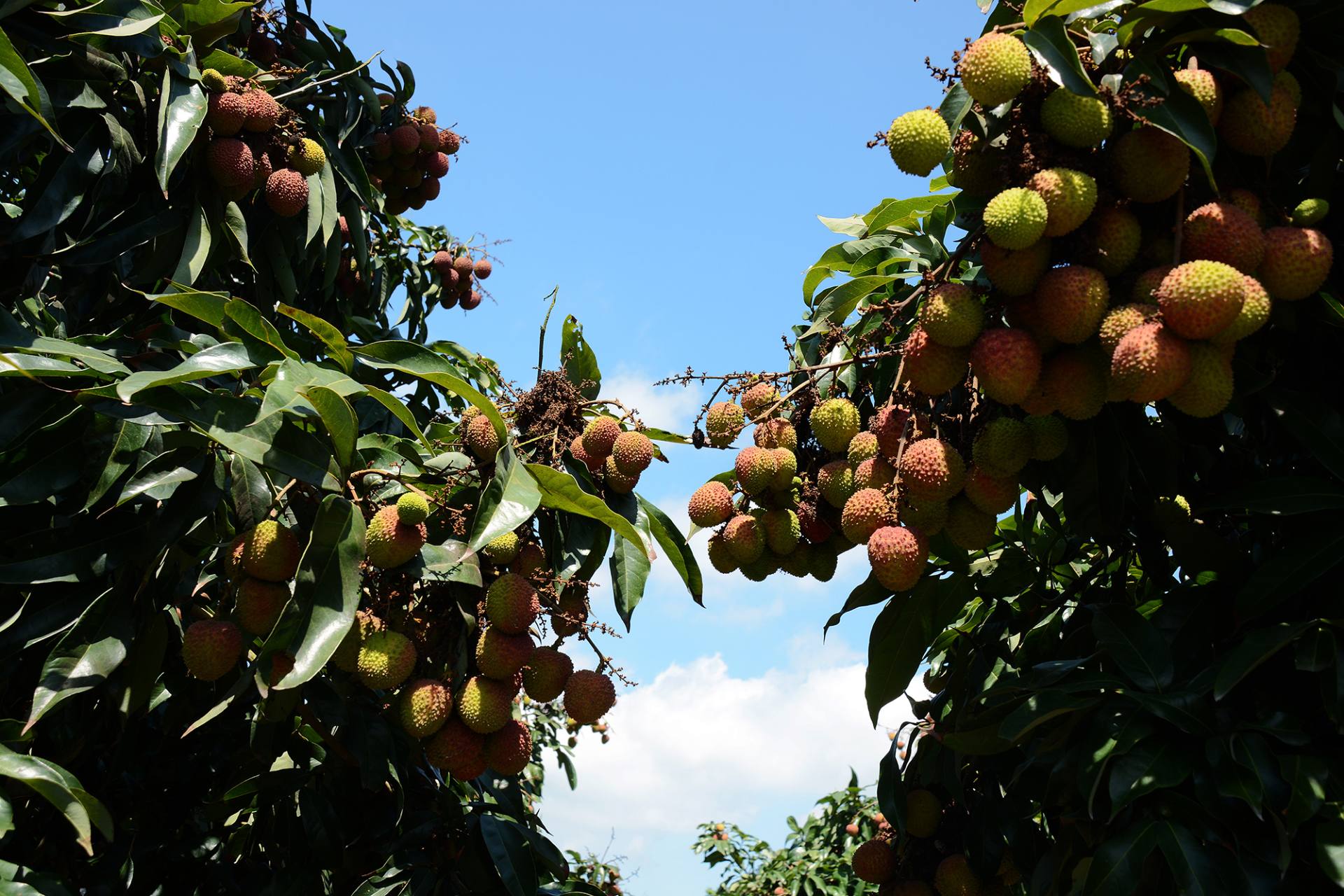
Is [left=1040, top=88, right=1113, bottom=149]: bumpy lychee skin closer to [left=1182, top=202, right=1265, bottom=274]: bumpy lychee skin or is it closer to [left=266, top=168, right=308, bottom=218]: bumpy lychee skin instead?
[left=1182, top=202, right=1265, bottom=274]: bumpy lychee skin

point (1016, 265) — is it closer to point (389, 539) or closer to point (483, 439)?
point (483, 439)

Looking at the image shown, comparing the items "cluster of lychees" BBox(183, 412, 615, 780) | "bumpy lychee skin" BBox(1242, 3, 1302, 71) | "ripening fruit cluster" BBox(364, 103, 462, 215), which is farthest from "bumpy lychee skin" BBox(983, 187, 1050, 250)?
"ripening fruit cluster" BBox(364, 103, 462, 215)

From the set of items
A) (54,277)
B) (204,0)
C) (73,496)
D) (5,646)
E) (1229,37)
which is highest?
(204,0)

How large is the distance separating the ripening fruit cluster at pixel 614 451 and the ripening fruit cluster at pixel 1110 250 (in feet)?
2.05

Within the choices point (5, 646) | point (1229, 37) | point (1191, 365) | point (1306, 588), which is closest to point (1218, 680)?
point (1306, 588)

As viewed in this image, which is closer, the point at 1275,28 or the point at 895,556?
the point at 1275,28

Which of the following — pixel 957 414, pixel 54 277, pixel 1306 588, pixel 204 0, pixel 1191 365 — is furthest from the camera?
pixel 54 277

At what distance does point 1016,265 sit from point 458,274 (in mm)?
3708

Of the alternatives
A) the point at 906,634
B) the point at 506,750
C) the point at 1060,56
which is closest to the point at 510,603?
the point at 506,750

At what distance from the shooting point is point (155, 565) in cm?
201

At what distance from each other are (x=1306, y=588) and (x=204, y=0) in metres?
2.57

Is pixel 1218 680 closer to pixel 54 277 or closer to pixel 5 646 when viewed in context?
pixel 5 646

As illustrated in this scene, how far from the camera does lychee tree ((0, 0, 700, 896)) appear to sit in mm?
1925

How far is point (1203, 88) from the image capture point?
173cm
